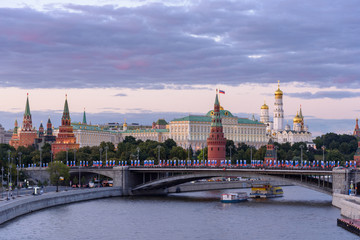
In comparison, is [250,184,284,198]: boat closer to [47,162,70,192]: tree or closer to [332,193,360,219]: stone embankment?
[332,193,360,219]: stone embankment

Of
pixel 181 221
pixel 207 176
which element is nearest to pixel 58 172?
pixel 207 176

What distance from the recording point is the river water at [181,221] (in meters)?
70.8

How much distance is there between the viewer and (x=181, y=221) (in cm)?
8150

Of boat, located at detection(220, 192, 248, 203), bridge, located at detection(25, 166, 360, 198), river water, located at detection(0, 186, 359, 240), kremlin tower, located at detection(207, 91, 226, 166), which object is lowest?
river water, located at detection(0, 186, 359, 240)

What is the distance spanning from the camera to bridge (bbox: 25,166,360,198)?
9731cm

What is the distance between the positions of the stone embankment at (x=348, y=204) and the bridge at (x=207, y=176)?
340 centimetres

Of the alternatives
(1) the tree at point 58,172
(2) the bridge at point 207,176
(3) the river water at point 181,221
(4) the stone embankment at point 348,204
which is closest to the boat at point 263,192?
(2) the bridge at point 207,176

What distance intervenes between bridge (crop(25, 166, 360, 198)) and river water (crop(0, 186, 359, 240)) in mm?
2981

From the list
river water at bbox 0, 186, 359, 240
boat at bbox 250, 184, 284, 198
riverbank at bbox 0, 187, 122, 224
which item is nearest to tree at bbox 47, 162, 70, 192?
riverbank at bbox 0, 187, 122, 224

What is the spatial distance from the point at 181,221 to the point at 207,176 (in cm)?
3322

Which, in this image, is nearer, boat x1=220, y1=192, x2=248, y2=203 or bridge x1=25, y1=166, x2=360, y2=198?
bridge x1=25, y1=166, x2=360, y2=198

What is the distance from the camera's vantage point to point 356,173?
96.6 m

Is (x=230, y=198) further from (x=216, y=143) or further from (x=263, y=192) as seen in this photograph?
(x=216, y=143)

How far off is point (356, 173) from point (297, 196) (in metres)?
22.1
